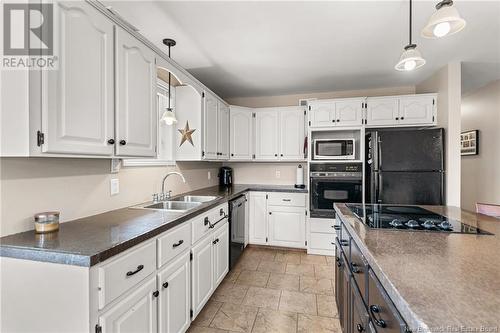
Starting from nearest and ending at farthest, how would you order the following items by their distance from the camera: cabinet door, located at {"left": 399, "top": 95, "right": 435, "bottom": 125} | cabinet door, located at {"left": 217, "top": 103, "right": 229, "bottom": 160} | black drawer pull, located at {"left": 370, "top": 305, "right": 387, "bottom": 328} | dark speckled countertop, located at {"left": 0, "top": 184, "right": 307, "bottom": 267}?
black drawer pull, located at {"left": 370, "top": 305, "right": 387, "bottom": 328}, dark speckled countertop, located at {"left": 0, "top": 184, "right": 307, "bottom": 267}, cabinet door, located at {"left": 399, "top": 95, "right": 435, "bottom": 125}, cabinet door, located at {"left": 217, "top": 103, "right": 229, "bottom": 160}

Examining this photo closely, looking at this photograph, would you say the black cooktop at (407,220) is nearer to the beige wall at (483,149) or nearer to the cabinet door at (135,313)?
the cabinet door at (135,313)

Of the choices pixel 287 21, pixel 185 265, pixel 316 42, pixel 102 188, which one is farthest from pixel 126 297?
pixel 316 42

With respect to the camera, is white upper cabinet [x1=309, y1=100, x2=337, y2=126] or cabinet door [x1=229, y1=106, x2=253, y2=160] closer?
white upper cabinet [x1=309, y1=100, x2=337, y2=126]

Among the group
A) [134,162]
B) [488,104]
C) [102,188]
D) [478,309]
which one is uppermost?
[488,104]

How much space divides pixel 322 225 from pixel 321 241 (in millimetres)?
230

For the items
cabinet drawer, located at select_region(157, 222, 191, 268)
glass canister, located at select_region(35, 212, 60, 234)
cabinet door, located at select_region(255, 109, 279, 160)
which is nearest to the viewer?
glass canister, located at select_region(35, 212, 60, 234)

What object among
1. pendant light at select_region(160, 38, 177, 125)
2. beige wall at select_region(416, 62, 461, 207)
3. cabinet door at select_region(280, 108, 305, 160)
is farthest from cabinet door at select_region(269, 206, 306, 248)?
pendant light at select_region(160, 38, 177, 125)

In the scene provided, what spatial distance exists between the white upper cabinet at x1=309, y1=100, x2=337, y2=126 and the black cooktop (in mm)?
1738

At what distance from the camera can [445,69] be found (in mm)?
2955

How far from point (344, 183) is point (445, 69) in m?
1.84

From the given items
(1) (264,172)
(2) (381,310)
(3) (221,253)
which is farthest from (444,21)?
(1) (264,172)

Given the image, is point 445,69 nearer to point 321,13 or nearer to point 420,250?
point 321,13

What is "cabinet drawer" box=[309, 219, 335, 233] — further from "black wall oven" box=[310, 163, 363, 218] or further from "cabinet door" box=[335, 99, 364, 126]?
"cabinet door" box=[335, 99, 364, 126]

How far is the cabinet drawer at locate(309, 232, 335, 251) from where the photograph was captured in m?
3.42
